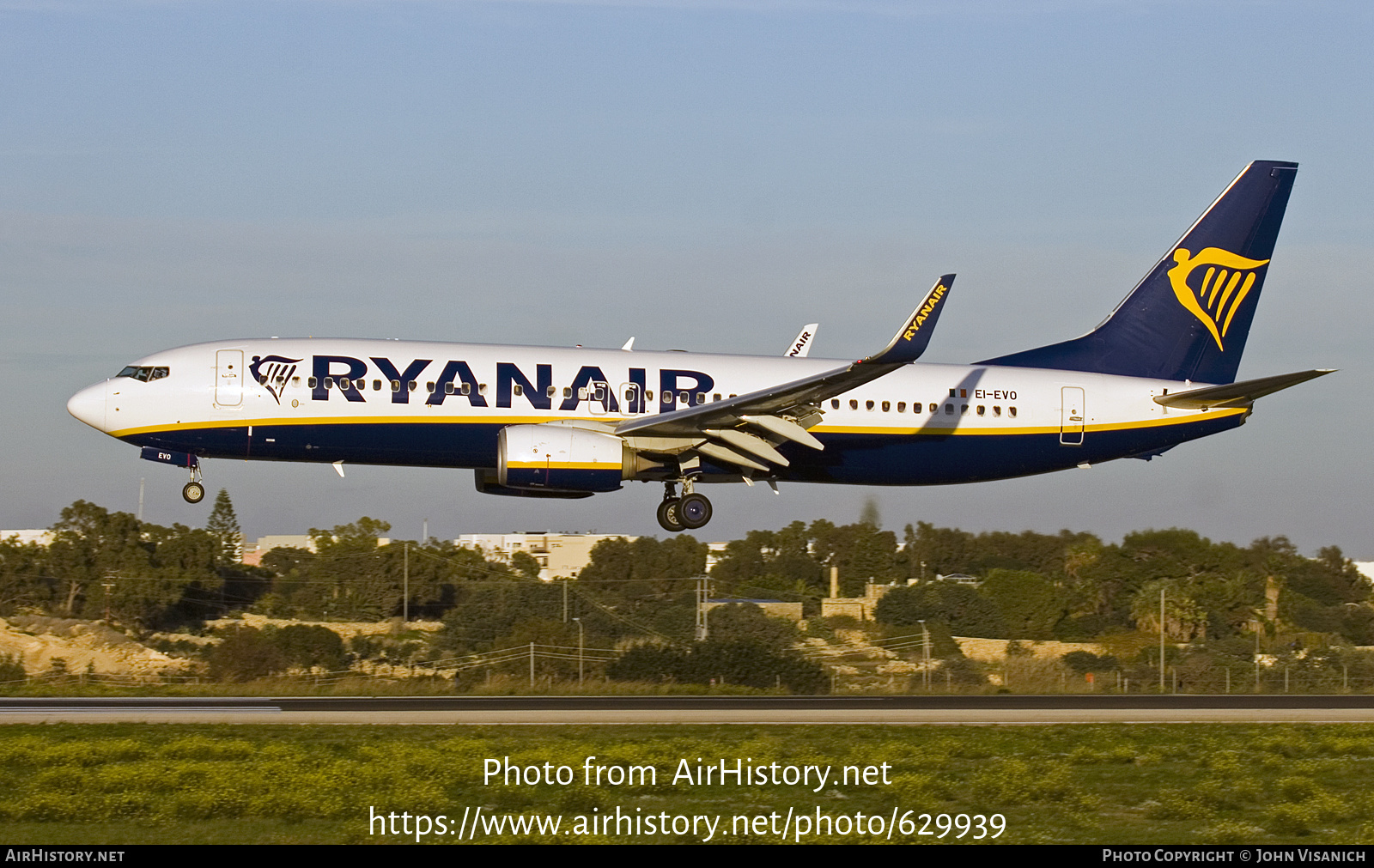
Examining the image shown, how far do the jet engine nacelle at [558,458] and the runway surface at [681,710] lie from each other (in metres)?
4.79

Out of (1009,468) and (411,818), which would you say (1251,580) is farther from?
(411,818)

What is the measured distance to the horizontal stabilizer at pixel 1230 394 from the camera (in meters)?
34.4

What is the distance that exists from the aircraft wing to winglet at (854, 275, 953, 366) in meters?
0.02

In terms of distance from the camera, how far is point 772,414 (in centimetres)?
3394

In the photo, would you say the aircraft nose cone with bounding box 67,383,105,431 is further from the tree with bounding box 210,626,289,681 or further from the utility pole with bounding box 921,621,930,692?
the utility pole with bounding box 921,621,930,692

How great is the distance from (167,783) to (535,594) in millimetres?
38345

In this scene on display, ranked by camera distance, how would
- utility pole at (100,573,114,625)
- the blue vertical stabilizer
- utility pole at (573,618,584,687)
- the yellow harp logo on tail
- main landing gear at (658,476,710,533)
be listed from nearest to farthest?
main landing gear at (658,476,710,533), the blue vertical stabilizer, the yellow harp logo on tail, utility pole at (573,618,584,687), utility pole at (100,573,114,625)

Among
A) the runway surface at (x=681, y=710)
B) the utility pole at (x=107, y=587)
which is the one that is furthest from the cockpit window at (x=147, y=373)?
the utility pole at (x=107, y=587)

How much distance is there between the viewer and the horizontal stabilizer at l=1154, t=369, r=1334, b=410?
113 ft

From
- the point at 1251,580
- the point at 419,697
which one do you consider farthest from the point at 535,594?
the point at 1251,580

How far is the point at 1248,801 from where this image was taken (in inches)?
846

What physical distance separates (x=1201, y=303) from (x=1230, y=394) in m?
4.72

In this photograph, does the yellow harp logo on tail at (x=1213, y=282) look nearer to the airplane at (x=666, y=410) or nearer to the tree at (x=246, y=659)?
the airplane at (x=666, y=410)

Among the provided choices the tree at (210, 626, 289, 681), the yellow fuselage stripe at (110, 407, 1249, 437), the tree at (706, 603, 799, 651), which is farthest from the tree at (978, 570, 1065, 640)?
the tree at (210, 626, 289, 681)
